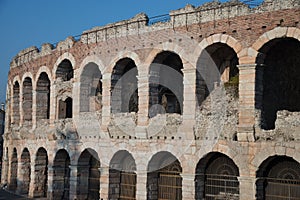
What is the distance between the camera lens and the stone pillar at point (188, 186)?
57.7 feet

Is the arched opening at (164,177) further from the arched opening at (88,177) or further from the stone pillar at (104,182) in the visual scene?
the arched opening at (88,177)

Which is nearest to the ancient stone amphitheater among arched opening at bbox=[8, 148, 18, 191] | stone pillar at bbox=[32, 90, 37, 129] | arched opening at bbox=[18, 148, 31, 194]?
stone pillar at bbox=[32, 90, 37, 129]

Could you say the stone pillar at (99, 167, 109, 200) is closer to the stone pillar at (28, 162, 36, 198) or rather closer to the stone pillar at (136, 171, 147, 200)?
the stone pillar at (136, 171, 147, 200)

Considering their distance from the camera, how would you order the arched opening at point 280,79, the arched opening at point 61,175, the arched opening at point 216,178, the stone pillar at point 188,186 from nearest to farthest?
the arched opening at point 280,79 → the arched opening at point 216,178 → the stone pillar at point 188,186 → the arched opening at point 61,175

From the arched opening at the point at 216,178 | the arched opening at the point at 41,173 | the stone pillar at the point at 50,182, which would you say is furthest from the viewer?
the arched opening at the point at 41,173

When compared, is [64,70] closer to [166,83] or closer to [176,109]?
[176,109]

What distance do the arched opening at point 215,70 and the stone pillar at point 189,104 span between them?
20cm

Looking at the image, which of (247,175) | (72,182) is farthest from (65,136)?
(247,175)

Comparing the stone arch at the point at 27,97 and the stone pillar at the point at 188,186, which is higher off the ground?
the stone arch at the point at 27,97

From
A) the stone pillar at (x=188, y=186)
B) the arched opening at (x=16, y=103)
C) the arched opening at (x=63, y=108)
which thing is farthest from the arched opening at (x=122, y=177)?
the arched opening at (x=16, y=103)

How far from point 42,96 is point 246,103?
13.8 metres

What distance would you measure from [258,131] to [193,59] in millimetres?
3886

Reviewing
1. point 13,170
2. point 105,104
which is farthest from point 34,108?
point 105,104

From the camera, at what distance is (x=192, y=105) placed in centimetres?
1789
